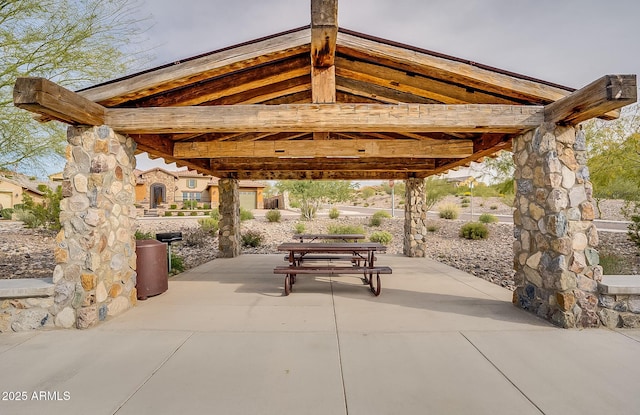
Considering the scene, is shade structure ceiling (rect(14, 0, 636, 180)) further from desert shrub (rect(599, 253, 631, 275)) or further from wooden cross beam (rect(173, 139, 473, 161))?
desert shrub (rect(599, 253, 631, 275))

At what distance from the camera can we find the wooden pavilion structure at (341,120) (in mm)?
3818

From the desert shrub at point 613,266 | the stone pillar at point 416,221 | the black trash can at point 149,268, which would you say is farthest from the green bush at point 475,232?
the black trash can at point 149,268

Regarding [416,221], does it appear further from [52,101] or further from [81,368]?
[52,101]

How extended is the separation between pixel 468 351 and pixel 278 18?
6.80 m

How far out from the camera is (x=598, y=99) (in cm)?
329

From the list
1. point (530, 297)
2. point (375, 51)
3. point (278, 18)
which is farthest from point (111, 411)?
point (278, 18)

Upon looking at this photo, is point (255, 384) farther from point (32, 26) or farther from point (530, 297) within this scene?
point (32, 26)

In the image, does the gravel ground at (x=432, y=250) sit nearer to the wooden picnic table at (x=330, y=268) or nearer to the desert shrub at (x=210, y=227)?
the desert shrub at (x=210, y=227)

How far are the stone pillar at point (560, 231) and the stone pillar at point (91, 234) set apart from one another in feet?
18.4

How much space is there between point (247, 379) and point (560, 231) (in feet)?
12.8

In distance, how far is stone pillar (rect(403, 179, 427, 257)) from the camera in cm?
961

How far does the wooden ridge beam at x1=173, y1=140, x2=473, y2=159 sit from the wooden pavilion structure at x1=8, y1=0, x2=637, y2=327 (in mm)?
1214

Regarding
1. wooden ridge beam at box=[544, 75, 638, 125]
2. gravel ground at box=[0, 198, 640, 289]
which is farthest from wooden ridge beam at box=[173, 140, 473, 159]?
gravel ground at box=[0, 198, 640, 289]

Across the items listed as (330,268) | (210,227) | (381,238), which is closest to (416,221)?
(381,238)
